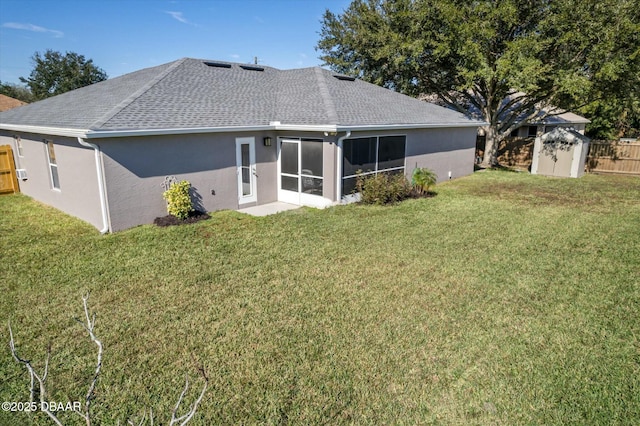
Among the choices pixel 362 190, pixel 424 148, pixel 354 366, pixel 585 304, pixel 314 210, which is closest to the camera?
pixel 354 366

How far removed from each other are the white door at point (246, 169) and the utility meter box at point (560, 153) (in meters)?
15.4

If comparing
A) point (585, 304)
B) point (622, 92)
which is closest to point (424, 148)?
point (622, 92)

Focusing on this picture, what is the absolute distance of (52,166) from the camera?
468 inches

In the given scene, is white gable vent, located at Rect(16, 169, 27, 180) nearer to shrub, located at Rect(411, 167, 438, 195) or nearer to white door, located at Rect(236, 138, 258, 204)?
white door, located at Rect(236, 138, 258, 204)

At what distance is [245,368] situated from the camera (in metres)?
4.46

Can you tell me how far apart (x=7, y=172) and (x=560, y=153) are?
961 inches

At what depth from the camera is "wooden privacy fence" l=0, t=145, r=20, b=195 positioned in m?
14.3

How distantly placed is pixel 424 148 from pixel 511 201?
430 centimetres

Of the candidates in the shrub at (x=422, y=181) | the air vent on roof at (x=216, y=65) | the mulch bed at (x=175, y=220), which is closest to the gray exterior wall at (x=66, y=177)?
the mulch bed at (x=175, y=220)

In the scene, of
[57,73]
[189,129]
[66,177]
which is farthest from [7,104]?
[189,129]

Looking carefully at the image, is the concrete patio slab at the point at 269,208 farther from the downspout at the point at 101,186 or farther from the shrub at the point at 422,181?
the shrub at the point at 422,181

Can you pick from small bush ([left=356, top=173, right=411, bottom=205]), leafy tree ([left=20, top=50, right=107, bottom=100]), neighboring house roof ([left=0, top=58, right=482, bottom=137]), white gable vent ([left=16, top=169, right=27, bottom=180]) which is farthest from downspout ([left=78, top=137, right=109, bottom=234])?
leafy tree ([left=20, top=50, right=107, bottom=100])

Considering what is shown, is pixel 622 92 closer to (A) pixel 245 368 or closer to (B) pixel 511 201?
(B) pixel 511 201

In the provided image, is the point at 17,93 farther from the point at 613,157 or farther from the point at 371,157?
the point at 613,157
